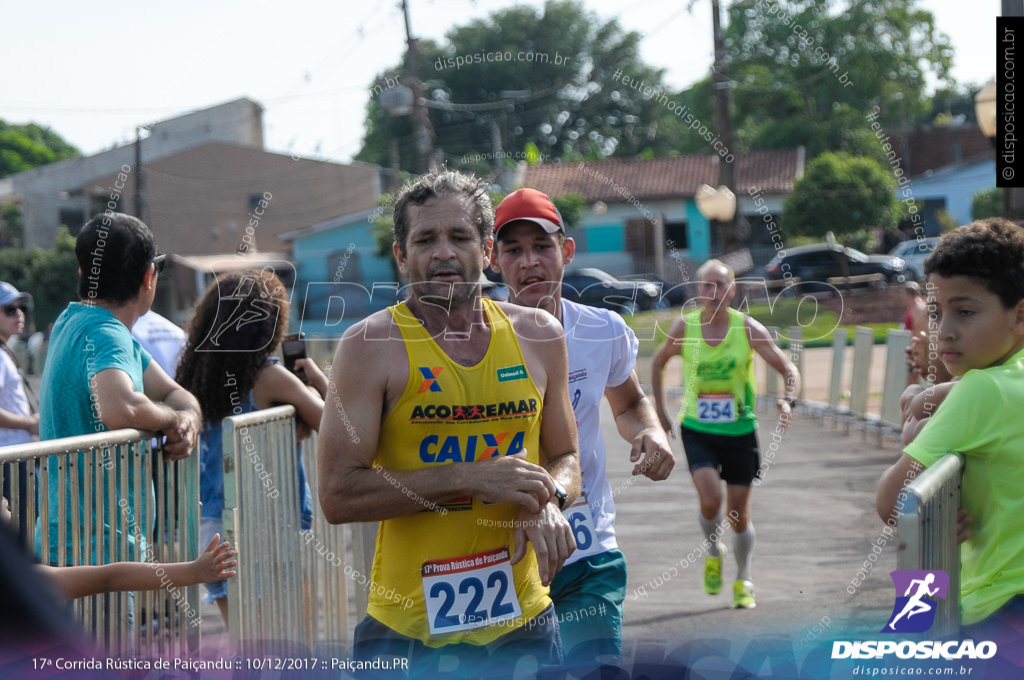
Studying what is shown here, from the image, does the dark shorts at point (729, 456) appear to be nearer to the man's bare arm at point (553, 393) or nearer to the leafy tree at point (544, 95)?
the man's bare arm at point (553, 393)

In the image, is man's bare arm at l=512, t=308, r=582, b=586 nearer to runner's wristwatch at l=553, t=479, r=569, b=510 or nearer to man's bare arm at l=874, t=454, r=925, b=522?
runner's wristwatch at l=553, t=479, r=569, b=510

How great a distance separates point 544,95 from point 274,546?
43.4 metres

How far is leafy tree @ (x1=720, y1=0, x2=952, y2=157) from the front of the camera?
1812 inches

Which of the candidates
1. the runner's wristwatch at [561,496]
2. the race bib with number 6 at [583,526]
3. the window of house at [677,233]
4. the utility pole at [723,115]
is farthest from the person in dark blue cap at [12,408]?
the window of house at [677,233]

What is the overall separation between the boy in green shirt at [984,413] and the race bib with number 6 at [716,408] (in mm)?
4269

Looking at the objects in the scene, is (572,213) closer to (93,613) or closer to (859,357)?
(859,357)

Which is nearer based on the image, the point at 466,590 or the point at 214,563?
the point at 466,590

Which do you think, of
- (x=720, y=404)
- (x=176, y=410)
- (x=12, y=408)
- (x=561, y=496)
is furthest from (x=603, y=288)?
(x=561, y=496)

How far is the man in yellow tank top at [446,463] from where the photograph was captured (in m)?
2.71

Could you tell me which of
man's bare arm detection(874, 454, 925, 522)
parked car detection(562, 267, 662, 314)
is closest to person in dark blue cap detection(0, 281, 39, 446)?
man's bare arm detection(874, 454, 925, 522)

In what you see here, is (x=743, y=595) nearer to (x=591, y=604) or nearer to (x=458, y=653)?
(x=591, y=604)

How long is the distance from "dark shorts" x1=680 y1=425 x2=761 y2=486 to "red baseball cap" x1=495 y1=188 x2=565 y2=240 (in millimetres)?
3258

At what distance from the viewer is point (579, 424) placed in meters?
3.82

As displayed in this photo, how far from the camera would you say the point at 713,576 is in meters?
6.57
